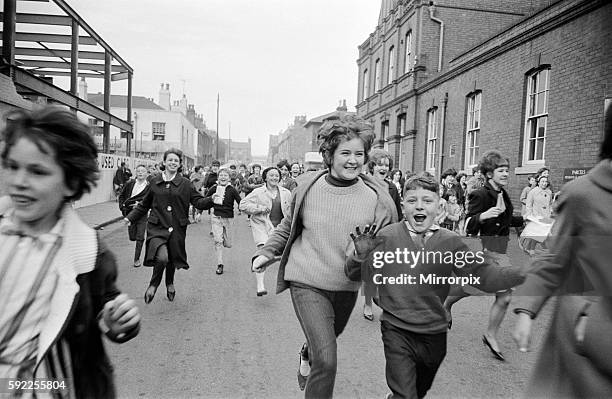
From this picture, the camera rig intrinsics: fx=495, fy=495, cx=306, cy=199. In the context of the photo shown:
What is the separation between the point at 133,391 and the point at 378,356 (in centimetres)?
212

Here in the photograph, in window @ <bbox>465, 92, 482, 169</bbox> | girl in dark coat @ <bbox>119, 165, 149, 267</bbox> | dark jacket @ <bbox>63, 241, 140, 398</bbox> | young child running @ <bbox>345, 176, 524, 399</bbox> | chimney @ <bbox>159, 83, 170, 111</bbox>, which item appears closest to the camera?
dark jacket @ <bbox>63, 241, 140, 398</bbox>

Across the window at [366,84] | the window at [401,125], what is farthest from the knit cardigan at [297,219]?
the window at [366,84]

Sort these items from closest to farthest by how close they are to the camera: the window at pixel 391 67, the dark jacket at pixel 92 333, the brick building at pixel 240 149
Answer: the dark jacket at pixel 92 333 → the window at pixel 391 67 → the brick building at pixel 240 149

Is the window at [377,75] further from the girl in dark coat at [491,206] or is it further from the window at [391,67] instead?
the girl in dark coat at [491,206]

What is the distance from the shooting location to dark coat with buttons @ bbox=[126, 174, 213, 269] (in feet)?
20.0

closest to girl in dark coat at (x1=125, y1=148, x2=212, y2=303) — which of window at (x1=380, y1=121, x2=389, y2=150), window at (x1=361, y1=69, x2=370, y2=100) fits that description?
window at (x1=380, y1=121, x2=389, y2=150)

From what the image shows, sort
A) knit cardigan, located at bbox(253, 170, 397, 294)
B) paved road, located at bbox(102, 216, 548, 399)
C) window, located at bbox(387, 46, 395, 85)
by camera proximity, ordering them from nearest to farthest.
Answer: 1. knit cardigan, located at bbox(253, 170, 397, 294)
2. paved road, located at bbox(102, 216, 548, 399)
3. window, located at bbox(387, 46, 395, 85)

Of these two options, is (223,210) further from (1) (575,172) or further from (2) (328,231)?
(1) (575,172)

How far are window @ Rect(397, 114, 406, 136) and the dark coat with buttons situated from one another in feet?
63.8

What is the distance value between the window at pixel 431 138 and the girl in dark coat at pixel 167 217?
52.9 ft

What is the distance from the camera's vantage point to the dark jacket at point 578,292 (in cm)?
177

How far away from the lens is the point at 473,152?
17312mm

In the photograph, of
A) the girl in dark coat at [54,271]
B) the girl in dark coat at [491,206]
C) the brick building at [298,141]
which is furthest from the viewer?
the brick building at [298,141]

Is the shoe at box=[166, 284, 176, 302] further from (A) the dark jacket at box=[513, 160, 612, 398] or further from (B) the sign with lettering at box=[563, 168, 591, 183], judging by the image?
(B) the sign with lettering at box=[563, 168, 591, 183]
